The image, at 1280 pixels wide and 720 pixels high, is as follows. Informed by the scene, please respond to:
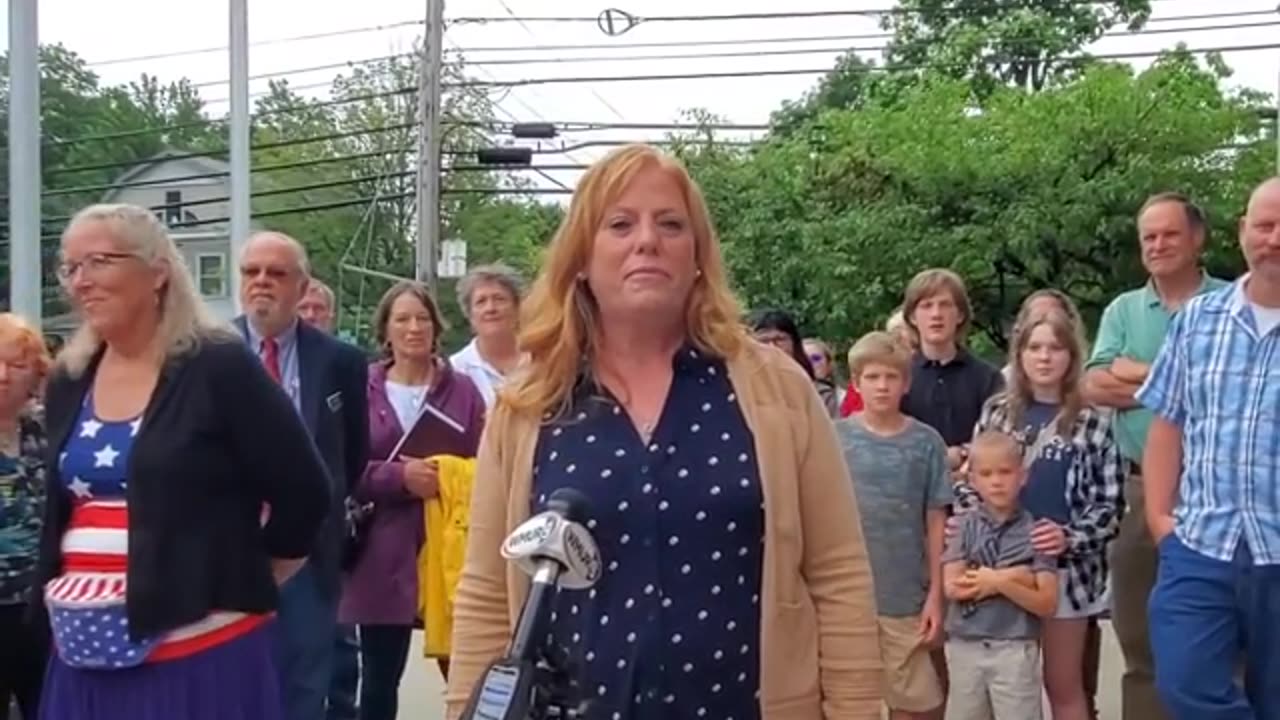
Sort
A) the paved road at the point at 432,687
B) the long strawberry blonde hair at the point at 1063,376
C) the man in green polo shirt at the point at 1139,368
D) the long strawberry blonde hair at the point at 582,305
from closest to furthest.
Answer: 1. the long strawberry blonde hair at the point at 582,305
2. the man in green polo shirt at the point at 1139,368
3. the long strawberry blonde hair at the point at 1063,376
4. the paved road at the point at 432,687

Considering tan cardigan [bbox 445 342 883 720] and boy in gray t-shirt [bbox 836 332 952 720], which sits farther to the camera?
boy in gray t-shirt [bbox 836 332 952 720]

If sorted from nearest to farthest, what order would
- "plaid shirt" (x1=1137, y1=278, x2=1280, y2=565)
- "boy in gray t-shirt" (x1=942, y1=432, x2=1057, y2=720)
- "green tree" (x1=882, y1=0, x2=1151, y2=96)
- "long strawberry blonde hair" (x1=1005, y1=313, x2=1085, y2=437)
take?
"plaid shirt" (x1=1137, y1=278, x2=1280, y2=565) → "boy in gray t-shirt" (x1=942, y1=432, x2=1057, y2=720) → "long strawberry blonde hair" (x1=1005, y1=313, x2=1085, y2=437) → "green tree" (x1=882, y1=0, x2=1151, y2=96)

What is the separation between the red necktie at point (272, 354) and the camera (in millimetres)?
5383

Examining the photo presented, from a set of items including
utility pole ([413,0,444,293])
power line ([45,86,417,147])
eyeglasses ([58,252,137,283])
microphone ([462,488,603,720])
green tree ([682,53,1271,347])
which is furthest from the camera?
A: utility pole ([413,0,444,293])

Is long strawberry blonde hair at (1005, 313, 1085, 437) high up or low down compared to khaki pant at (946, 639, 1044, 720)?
up

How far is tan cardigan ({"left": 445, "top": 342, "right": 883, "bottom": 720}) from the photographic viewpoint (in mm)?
2783

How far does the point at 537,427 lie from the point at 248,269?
108 inches

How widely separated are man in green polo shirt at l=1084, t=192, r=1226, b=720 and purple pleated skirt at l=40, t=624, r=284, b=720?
122 inches

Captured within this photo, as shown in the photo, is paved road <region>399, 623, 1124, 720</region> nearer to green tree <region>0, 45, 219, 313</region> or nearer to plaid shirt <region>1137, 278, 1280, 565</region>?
green tree <region>0, 45, 219, 313</region>

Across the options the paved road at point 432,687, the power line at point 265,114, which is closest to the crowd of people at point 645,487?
the paved road at point 432,687

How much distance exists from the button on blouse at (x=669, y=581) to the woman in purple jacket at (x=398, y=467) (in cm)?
346

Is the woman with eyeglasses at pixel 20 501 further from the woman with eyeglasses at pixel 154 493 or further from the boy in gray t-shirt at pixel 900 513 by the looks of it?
the boy in gray t-shirt at pixel 900 513

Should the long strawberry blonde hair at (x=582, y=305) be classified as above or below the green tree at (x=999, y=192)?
below

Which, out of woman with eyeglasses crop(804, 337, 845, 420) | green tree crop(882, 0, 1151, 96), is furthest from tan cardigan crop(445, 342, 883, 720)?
green tree crop(882, 0, 1151, 96)
